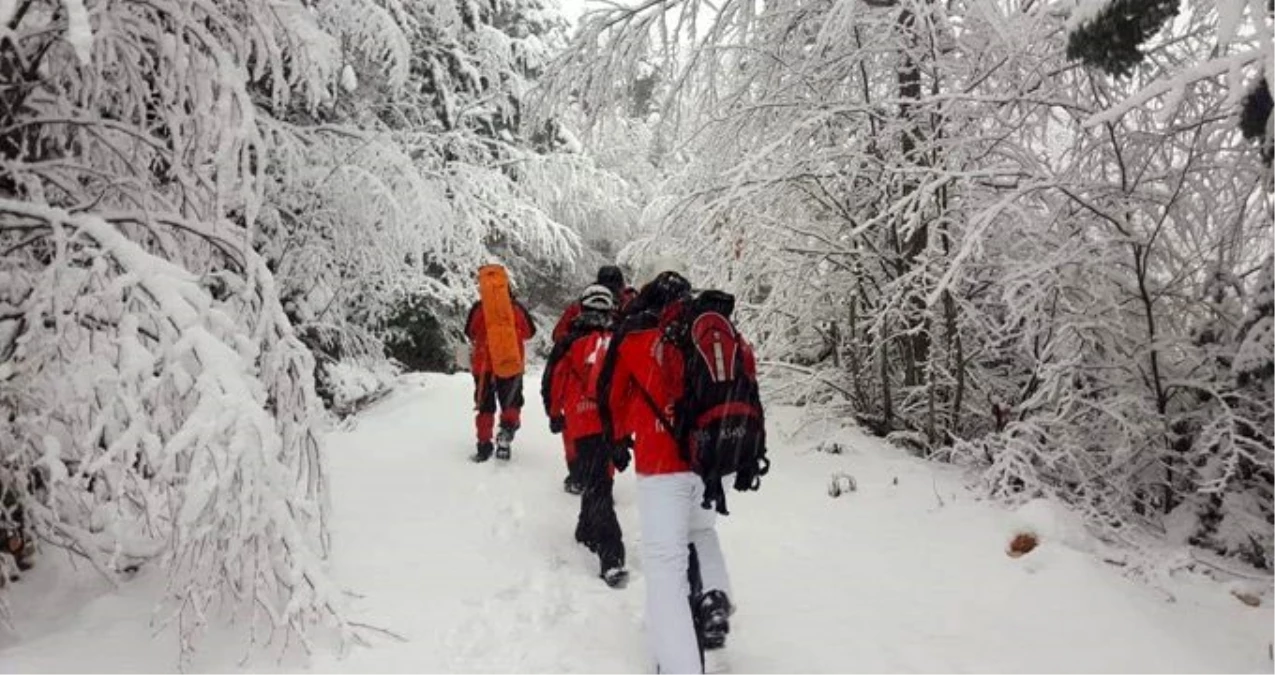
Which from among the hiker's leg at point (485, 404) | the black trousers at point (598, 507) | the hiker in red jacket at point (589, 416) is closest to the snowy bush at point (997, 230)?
the hiker in red jacket at point (589, 416)

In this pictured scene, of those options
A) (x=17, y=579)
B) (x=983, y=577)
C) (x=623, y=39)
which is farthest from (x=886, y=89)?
(x=17, y=579)

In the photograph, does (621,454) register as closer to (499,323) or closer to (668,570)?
(668,570)

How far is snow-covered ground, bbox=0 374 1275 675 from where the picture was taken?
403 cm

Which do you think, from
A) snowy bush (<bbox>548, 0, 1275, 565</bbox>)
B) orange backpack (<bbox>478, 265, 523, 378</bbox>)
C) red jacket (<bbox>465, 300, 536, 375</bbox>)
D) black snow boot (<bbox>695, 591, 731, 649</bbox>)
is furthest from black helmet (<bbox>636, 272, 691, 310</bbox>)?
red jacket (<bbox>465, 300, 536, 375</bbox>)

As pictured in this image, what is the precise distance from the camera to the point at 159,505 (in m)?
3.88

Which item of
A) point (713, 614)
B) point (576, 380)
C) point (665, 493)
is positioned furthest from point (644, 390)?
point (576, 380)

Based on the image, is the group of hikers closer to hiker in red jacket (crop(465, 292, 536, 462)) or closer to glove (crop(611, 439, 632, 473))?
glove (crop(611, 439, 632, 473))

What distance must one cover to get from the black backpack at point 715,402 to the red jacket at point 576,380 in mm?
1969

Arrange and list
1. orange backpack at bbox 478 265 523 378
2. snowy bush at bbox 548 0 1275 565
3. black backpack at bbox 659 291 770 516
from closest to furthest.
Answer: black backpack at bbox 659 291 770 516 → snowy bush at bbox 548 0 1275 565 → orange backpack at bbox 478 265 523 378

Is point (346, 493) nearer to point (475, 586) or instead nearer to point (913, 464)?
point (475, 586)

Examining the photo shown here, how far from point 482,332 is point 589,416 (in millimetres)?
2477

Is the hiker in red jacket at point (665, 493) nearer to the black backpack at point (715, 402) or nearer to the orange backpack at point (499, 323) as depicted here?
the black backpack at point (715, 402)

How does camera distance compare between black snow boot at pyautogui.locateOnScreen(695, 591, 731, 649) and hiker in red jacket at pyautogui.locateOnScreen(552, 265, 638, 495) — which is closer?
black snow boot at pyautogui.locateOnScreen(695, 591, 731, 649)

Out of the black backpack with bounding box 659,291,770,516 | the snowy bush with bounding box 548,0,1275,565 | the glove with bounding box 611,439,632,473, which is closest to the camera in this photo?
the black backpack with bounding box 659,291,770,516
